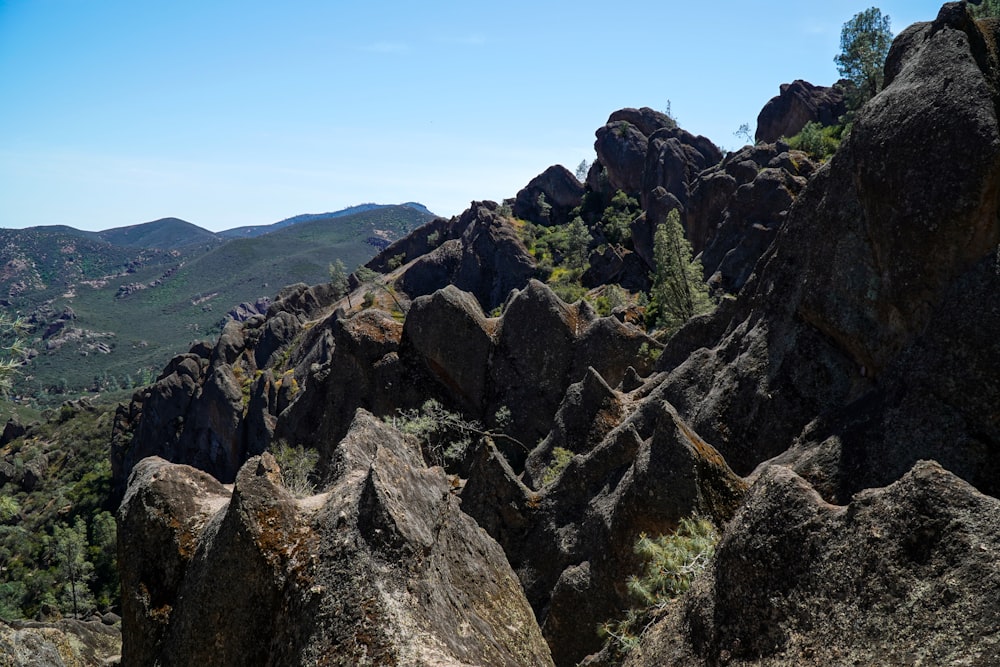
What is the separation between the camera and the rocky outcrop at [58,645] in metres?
12.8

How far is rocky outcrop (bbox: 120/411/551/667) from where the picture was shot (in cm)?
951

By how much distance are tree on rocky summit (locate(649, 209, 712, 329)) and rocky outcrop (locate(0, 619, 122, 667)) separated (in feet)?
172

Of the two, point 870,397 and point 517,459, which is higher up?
point 870,397

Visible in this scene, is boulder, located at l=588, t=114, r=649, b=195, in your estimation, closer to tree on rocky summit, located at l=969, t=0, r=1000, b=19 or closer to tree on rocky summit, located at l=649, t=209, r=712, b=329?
tree on rocky summit, located at l=969, t=0, r=1000, b=19

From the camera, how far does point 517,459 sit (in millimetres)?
44250

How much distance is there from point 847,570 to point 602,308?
80752 mm

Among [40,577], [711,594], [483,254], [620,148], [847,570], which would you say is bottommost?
[40,577]

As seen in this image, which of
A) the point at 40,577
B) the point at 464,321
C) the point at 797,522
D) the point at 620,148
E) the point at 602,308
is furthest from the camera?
the point at 620,148

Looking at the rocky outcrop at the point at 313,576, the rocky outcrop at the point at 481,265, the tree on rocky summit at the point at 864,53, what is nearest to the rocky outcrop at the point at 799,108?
the tree on rocky summit at the point at 864,53

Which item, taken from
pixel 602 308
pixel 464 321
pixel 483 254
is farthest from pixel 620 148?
pixel 464 321

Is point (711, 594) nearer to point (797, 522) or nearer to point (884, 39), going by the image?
point (797, 522)

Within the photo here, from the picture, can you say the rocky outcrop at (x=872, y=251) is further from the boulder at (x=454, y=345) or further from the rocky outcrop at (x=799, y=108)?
the rocky outcrop at (x=799, y=108)

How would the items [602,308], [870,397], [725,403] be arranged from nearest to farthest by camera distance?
1. [870,397]
2. [725,403]
3. [602,308]

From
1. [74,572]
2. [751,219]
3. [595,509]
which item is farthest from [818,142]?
[74,572]
